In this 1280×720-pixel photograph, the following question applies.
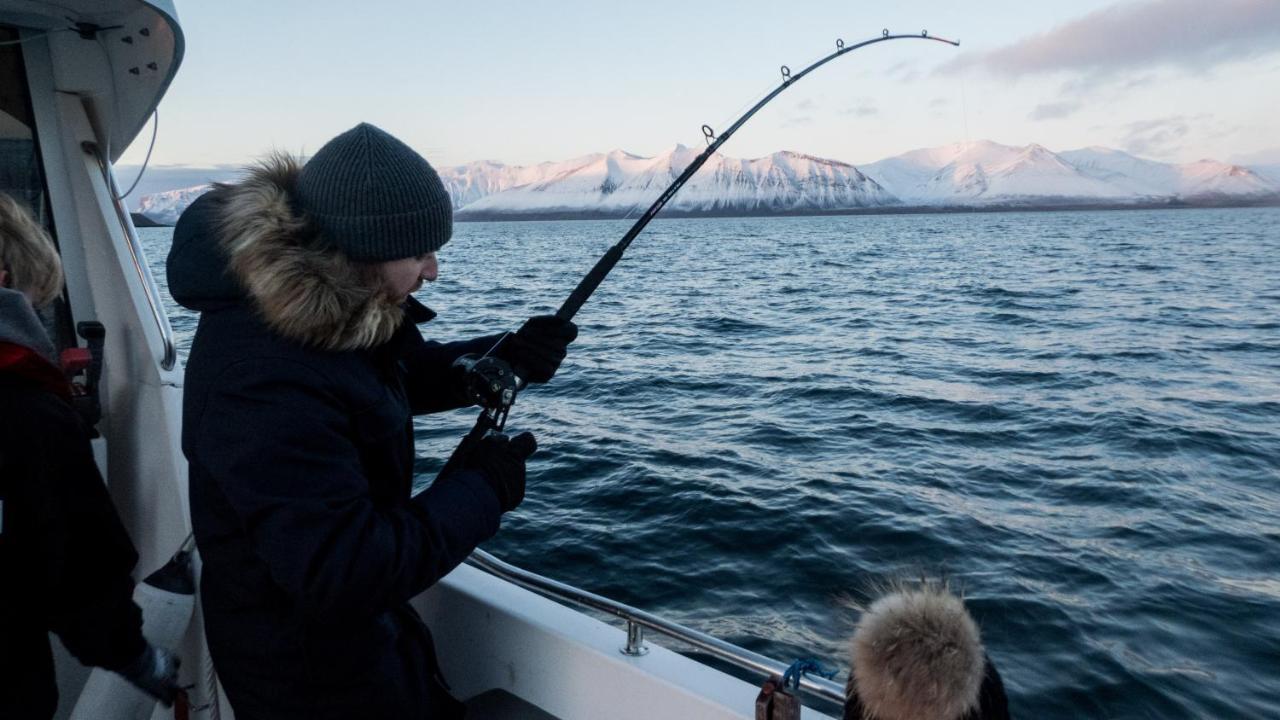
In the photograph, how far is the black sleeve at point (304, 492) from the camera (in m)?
1.31

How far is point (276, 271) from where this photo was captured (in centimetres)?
141

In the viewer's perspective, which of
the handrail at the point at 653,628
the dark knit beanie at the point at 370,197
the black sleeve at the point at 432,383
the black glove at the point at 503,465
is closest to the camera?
the dark knit beanie at the point at 370,197

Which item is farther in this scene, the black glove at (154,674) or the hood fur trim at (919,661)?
the black glove at (154,674)

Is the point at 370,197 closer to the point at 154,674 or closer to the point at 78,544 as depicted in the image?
the point at 78,544

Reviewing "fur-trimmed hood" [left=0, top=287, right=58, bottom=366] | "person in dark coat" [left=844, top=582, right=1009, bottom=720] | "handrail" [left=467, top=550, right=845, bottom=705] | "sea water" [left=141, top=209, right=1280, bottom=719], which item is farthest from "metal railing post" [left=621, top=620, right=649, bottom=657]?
"fur-trimmed hood" [left=0, top=287, right=58, bottom=366]

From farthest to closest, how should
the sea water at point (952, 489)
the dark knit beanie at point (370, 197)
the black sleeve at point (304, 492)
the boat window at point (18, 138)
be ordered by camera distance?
1. the sea water at point (952, 489)
2. the boat window at point (18, 138)
3. the dark knit beanie at point (370, 197)
4. the black sleeve at point (304, 492)

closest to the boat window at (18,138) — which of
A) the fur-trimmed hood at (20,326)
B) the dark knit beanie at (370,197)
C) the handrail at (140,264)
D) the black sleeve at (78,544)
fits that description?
the handrail at (140,264)

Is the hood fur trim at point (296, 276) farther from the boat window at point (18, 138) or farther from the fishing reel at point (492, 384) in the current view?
the boat window at point (18, 138)

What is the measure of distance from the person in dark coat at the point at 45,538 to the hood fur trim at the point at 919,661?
1.43 metres

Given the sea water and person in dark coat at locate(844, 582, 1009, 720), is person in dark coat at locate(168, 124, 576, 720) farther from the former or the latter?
the sea water

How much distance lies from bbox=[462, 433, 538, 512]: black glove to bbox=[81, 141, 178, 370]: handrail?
6.18 feet

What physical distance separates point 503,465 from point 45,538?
0.85 metres

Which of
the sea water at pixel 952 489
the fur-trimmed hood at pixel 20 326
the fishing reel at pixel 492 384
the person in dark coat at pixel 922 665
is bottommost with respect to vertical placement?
the sea water at pixel 952 489

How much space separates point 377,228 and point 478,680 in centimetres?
150
